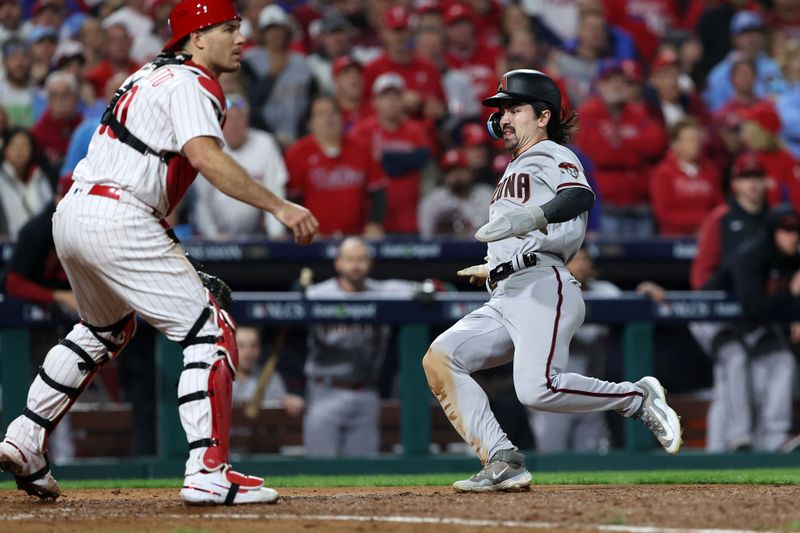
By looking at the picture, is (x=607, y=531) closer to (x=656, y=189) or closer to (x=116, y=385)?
(x=116, y=385)

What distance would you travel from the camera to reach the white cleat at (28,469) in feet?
16.2

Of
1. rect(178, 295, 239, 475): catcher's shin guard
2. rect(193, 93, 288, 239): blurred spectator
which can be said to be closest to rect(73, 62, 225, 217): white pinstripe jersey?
rect(178, 295, 239, 475): catcher's shin guard

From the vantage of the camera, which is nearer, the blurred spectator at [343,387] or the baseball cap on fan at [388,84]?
the blurred spectator at [343,387]

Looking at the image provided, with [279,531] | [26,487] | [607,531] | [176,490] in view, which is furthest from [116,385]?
[607,531]

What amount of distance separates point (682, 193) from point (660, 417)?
526 cm

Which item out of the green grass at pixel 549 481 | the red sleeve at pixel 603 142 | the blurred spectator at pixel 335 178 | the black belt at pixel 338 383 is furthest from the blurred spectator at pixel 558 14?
the green grass at pixel 549 481

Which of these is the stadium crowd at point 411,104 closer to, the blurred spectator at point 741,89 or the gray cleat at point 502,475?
the blurred spectator at point 741,89

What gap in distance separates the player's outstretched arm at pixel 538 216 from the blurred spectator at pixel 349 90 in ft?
18.8

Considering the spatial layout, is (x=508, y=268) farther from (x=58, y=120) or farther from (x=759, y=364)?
(x=58, y=120)

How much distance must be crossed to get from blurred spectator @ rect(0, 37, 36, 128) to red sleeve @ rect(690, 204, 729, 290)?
211 inches

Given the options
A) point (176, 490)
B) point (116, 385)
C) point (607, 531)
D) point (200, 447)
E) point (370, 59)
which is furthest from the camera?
point (370, 59)

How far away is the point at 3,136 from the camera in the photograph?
373 inches

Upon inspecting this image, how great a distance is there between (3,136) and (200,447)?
219 inches

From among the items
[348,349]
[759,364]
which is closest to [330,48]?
[348,349]
